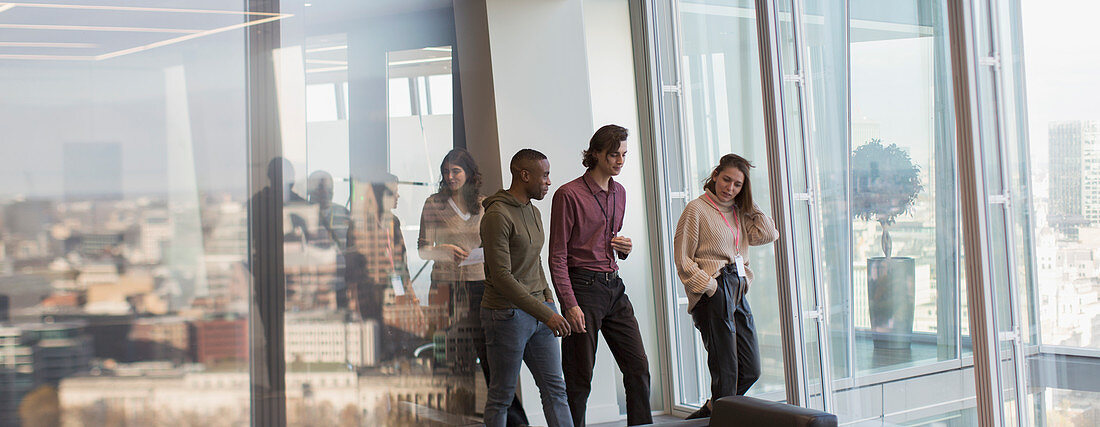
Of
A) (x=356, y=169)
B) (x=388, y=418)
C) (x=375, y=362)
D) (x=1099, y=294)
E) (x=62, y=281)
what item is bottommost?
(x=388, y=418)

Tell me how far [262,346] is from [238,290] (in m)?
0.33

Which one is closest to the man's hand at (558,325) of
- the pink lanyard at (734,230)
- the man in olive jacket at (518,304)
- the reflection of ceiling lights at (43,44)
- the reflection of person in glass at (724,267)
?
the man in olive jacket at (518,304)

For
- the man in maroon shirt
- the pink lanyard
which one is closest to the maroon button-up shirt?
the man in maroon shirt

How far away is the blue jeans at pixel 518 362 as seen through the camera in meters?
3.95

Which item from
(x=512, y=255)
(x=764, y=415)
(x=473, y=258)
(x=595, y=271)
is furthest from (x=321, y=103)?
(x=764, y=415)

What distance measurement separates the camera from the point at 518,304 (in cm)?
389

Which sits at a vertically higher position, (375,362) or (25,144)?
(25,144)

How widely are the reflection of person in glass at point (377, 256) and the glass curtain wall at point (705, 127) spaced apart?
5.85ft

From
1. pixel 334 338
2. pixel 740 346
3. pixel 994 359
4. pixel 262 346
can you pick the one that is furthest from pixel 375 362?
pixel 994 359

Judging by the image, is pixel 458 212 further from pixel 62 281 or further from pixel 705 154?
pixel 62 281

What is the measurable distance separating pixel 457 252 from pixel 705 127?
1749 mm

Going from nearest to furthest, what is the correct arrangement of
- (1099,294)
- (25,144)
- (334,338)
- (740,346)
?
1. (1099,294)
2. (25,144)
3. (740,346)
4. (334,338)

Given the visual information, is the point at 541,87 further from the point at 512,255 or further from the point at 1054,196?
the point at 1054,196

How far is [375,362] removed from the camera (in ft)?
15.9
